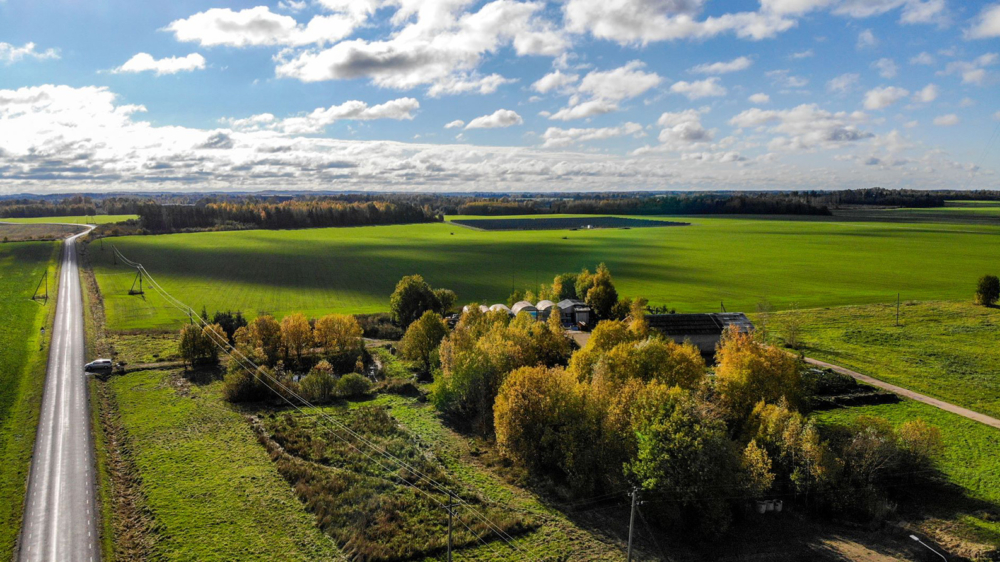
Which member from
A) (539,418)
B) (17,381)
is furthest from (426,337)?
(17,381)

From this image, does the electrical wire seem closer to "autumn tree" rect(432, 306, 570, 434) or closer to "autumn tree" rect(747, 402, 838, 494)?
"autumn tree" rect(432, 306, 570, 434)

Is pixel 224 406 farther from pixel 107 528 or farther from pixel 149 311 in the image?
pixel 149 311

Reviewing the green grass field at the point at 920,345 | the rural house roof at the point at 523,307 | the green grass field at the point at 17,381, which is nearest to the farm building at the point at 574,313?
the rural house roof at the point at 523,307

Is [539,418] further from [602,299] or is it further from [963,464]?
[602,299]

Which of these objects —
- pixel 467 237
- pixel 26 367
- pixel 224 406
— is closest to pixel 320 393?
pixel 224 406

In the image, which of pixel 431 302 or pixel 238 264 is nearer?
pixel 431 302

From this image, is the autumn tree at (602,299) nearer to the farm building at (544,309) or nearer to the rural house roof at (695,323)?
the farm building at (544,309)

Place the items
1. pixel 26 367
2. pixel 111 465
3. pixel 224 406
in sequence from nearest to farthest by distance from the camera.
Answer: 1. pixel 111 465
2. pixel 224 406
3. pixel 26 367
